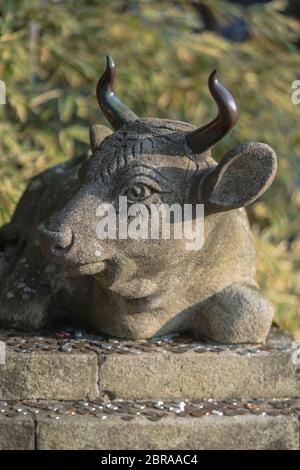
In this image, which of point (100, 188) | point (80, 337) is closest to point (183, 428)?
point (80, 337)

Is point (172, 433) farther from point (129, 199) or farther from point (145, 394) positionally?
point (129, 199)

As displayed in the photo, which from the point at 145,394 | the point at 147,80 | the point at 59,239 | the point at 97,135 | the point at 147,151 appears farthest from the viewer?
the point at 147,80

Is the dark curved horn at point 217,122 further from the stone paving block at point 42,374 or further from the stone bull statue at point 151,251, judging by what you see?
the stone paving block at point 42,374

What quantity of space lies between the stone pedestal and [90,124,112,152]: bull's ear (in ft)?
1.93

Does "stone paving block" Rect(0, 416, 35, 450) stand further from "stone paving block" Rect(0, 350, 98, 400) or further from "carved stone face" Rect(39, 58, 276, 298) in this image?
"carved stone face" Rect(39, 58, 276, 298)

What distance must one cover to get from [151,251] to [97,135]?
46 cm

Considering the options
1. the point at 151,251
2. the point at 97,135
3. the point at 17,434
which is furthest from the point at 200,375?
the point at 97,135

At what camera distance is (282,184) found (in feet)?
20.7

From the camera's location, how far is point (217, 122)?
2572 mm

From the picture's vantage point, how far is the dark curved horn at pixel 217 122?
8.29 ft

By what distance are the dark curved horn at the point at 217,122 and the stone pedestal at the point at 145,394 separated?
0.62 m

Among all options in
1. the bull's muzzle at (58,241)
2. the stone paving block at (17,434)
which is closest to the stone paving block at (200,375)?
the stone paving block at (17,434)

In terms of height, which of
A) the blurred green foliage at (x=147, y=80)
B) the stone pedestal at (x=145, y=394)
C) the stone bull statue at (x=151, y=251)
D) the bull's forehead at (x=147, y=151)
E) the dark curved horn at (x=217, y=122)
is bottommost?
the blurred green foliage at (x=147, y=80)

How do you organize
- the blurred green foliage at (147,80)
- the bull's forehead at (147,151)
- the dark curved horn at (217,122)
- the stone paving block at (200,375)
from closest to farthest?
the dark curved horn at (217,122) < the bull's forehead at (147,151) < the stone paving block at (200,375) < the blurred green foliage at (147,80)
